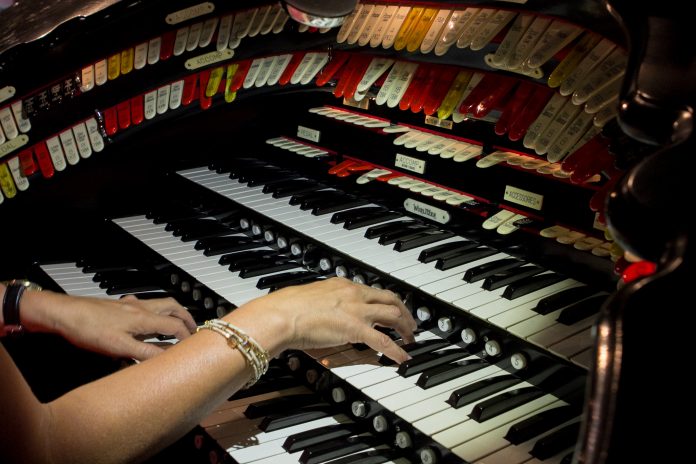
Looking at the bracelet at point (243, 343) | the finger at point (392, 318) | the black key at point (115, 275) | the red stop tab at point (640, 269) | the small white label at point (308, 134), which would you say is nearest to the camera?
the red stop tab at point (640, 269)

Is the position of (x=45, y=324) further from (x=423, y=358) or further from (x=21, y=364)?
(x=21, y=364)

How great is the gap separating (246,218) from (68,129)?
0.77 metres

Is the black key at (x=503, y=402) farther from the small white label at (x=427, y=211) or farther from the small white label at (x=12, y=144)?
the small white label at (x=12, y=144)

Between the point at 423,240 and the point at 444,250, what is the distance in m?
0.11

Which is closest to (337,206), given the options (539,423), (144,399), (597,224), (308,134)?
(308,134)

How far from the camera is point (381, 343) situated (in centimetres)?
156

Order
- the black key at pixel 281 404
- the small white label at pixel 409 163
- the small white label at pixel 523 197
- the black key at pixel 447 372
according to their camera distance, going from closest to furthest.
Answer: the black key at pixel 447 372, the black key at pixel 281 404, the small white label at pixel 523 197, the small white label at pixel 409 163

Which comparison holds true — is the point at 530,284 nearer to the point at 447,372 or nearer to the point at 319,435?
the point at 447,372

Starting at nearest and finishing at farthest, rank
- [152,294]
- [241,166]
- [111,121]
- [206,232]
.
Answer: [152,294] → [206,232] → [111,121] → [241,166]

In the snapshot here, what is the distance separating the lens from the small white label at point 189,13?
101 inches

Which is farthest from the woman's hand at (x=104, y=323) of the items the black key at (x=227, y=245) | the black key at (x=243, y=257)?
the black key at (x=227, y=245)

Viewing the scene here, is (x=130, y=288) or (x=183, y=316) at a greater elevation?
(x=183, y=316)

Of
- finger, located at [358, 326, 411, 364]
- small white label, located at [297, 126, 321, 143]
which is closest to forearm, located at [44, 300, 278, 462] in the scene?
finger, located at [358, 326, 411, 364]

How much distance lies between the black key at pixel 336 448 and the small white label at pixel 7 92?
170 centimetres
